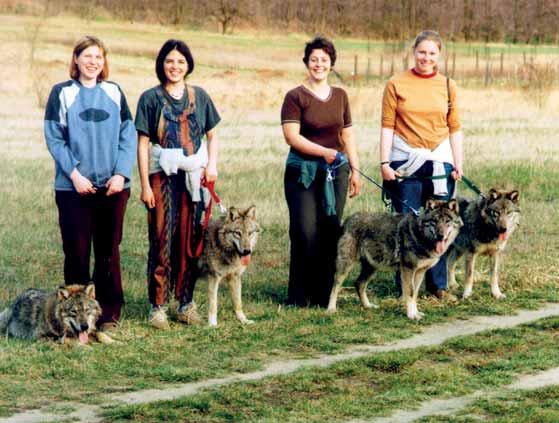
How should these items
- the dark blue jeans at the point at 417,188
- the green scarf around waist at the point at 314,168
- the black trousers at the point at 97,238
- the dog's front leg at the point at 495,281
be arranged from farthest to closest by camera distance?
the dog's front leg at the point at 495,281 → the dark blue jeans at the point at 417,188 → the green scarf around waist at the point at 314,168 → the black trousers at the point at 97,238

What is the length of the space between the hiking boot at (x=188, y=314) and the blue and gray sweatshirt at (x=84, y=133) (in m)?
1.39

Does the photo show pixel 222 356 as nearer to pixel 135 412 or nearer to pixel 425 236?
→ pixel 135 412

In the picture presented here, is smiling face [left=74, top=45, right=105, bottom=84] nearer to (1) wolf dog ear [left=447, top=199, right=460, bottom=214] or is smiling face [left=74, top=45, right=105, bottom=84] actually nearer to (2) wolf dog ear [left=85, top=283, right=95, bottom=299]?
(2) wolf dog ear [left=85, top=283, right=95, bottom=299]

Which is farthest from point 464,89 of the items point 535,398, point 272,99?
point 535,398

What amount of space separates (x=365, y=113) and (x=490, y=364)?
23.6 m

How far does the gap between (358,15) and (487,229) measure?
47275mm

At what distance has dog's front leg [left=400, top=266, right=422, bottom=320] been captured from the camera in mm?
9531

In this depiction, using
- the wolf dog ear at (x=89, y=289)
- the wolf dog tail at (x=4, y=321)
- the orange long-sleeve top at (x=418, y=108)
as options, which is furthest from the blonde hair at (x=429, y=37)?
the wolf dog tail at (x=4, y=321)

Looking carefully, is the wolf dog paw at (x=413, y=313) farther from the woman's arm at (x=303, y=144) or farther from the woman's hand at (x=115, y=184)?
the woman's hand at (x=115, y=184)

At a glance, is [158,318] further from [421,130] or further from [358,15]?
[358,15]

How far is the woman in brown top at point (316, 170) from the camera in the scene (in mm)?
9523

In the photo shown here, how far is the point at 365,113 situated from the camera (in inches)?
1224

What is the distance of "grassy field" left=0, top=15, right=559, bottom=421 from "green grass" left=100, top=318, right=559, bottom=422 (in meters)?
0.02

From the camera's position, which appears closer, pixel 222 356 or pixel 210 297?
pixel 222 356
